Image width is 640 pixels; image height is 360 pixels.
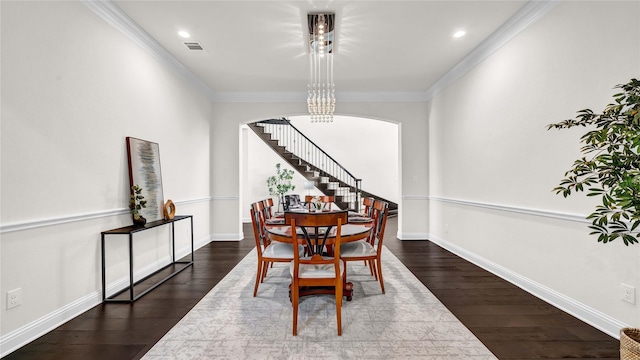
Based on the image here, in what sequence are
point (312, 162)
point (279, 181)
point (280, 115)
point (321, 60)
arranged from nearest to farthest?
point (321, 60) → point (280, 115) → point (279, 181) → point (312, 162)

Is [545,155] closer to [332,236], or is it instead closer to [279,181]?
[332,236]

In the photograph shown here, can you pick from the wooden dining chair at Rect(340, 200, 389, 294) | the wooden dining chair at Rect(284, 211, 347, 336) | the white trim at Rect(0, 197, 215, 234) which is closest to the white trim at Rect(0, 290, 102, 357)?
the white trim at Rect(0, 197, 215, 234)

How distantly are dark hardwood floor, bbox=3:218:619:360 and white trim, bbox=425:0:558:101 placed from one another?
284cm

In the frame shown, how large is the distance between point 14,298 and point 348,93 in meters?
5.23

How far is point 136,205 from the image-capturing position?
126 inches

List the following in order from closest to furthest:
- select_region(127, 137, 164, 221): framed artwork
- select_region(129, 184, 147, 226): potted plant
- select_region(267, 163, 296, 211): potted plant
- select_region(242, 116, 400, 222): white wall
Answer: select_region(129, 184, 147, 226): potted plant → select_region(127, 137, 164, 221): framed artwork → select_region(267, 163, 296, 211): potted plant → select_region(242, 116, 400, 222): white wall

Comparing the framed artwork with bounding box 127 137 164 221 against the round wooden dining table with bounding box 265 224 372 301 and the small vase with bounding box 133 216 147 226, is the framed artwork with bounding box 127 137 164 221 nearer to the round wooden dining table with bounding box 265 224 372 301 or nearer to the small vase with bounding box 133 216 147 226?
the small vase with bounding box 133 216 147 226

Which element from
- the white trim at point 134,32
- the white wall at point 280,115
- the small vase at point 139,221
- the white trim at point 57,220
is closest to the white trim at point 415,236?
the white wall at point 280,115

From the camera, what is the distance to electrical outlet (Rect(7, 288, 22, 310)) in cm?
205

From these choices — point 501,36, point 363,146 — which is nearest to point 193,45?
point 501,36

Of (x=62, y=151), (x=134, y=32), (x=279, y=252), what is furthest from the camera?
(x=134, y=32)

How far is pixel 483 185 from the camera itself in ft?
12.7

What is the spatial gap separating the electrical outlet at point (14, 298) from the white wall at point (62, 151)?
0.09 ft

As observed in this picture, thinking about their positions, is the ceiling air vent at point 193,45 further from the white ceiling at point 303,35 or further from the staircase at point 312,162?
the staircase at point 312,162
